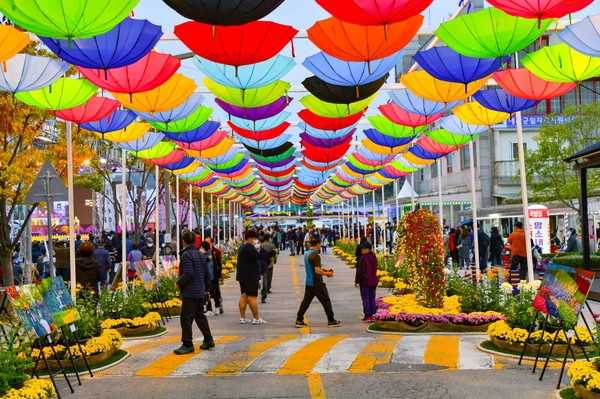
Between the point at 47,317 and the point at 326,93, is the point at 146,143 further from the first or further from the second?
the point at 47,317

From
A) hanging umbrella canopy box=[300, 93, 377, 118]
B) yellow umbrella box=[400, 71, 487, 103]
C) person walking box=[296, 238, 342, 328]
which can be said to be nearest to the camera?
yellow umbrella box=[400, 71, 487, 103]

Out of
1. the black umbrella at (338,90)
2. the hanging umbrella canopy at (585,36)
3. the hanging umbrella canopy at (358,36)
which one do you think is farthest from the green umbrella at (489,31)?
the black umbrella at (338,90)

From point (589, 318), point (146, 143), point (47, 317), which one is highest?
point (146, 143)

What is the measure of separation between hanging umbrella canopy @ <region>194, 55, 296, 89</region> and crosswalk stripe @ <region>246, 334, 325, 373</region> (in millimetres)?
4560

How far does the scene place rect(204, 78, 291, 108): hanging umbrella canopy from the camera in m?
14.4

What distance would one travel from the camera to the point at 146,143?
17516 mm

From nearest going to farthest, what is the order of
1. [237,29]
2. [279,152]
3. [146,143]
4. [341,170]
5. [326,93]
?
[237,29] → [326,93] → [146,143] → [279,152] → [341,170]

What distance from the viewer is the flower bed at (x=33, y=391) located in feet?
23.3

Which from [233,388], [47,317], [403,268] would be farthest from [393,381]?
[403,268]

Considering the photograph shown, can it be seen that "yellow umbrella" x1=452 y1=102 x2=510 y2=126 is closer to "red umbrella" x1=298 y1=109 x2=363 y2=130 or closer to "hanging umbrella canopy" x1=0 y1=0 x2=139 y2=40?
"red umbrella" x1=298 y1=109 x2=363 y2=130

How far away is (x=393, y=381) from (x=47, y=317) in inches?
161

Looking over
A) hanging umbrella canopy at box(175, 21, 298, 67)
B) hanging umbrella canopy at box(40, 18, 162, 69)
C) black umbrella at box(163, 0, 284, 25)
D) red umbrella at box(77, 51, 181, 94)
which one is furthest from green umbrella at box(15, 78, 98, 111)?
black umbrella at box(163, 0, 284, 25)

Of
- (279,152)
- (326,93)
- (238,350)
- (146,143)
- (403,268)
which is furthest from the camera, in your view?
(279,152)

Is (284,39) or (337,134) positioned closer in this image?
(284,39)
